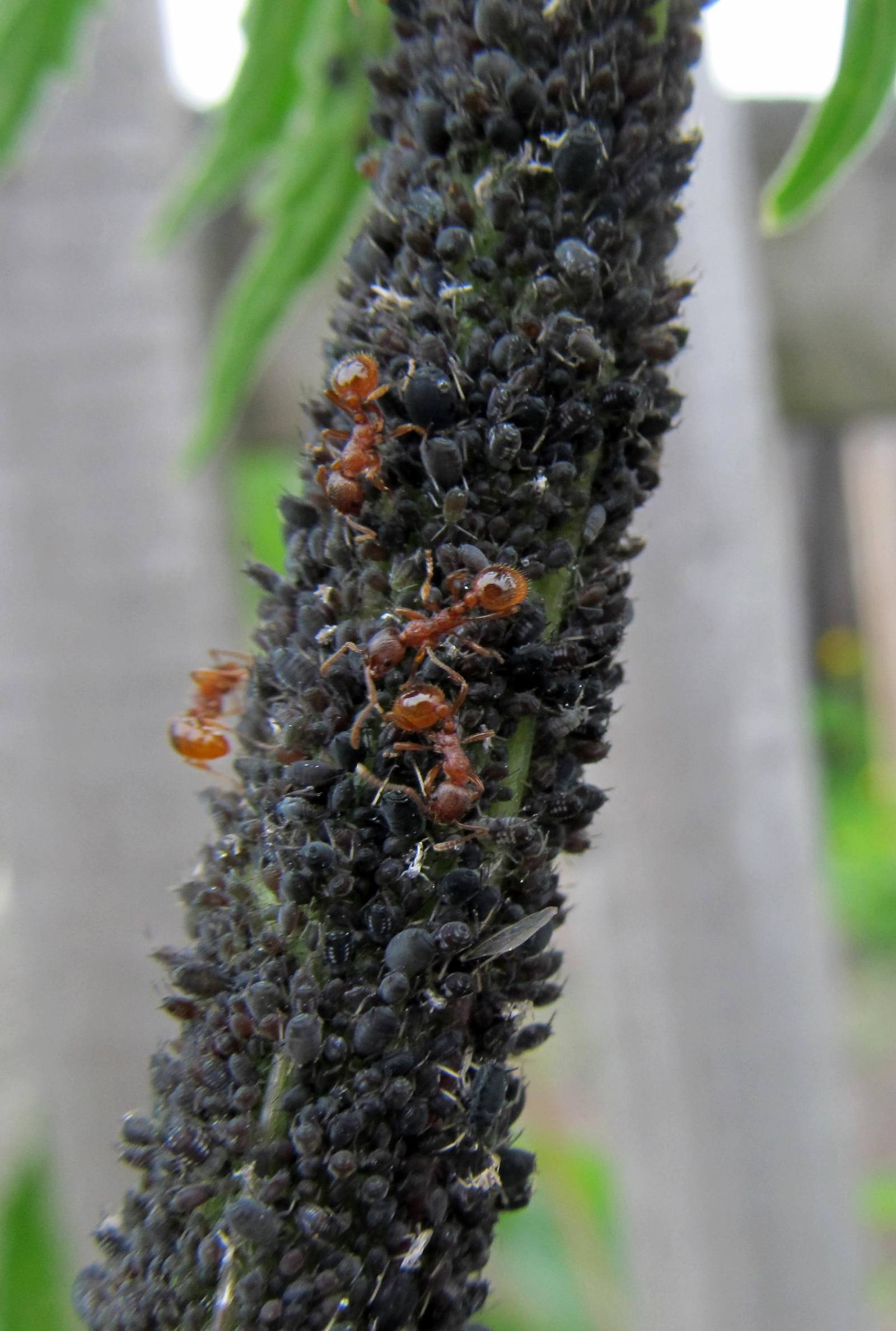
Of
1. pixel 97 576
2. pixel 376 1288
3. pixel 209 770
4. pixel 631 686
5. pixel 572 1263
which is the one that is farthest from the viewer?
pixel 572 1263

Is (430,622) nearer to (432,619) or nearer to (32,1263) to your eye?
(432,619)

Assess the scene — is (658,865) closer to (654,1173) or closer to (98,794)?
(654,1173)

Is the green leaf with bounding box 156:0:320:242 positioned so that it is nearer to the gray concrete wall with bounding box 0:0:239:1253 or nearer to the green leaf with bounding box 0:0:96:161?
the green leaf with bounding box 0:0:96:161

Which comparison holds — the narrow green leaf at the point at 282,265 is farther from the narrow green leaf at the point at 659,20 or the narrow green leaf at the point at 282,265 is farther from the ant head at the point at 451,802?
the ant head at the point at 451,802

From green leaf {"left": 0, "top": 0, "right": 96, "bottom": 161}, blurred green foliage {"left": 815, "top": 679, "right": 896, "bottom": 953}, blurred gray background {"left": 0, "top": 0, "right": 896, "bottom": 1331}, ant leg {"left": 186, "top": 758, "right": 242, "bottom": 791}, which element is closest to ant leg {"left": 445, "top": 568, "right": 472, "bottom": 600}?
ant leg {"left": 186, "top": 758, "right": 242, "bottom": 791}

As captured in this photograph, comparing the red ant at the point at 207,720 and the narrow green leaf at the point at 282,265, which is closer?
the red ant at the point at 207,720

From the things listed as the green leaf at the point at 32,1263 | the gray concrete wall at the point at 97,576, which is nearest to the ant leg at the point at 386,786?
the gray concrete wall at the point at 97,576

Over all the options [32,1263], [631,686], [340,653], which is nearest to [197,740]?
[340,653]
